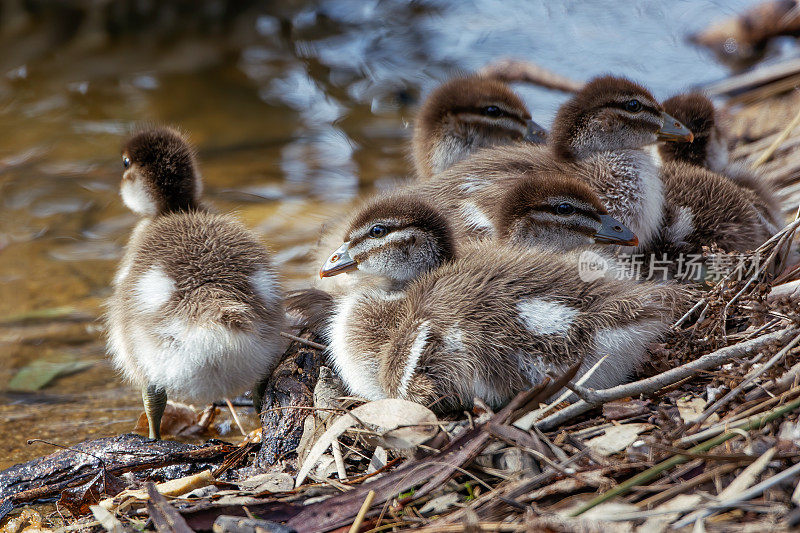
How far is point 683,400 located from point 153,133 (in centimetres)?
293

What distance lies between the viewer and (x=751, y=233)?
4031 millimetres

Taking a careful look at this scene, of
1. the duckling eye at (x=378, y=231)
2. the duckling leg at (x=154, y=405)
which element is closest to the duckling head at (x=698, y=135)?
the duckling eye at (x=378, y=231)

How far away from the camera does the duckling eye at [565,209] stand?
142 inches

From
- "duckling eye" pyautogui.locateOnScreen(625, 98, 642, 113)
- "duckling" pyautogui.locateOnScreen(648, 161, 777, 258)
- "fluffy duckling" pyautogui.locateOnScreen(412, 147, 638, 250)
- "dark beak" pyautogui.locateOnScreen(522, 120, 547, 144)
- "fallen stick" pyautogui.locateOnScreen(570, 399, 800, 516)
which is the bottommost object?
"fallen stick" pyautogui.locateOnScreen(570, 399, 800, 516)

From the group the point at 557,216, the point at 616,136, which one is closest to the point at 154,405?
the point at 557,216

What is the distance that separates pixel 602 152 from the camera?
4.19 meters

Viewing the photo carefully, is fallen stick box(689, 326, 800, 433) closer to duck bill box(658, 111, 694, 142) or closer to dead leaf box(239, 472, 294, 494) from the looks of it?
dead leaf box(239, 472, 294, 494)

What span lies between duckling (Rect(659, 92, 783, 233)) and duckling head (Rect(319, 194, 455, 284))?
181 cm

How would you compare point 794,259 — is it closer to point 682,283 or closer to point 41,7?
point 682,283

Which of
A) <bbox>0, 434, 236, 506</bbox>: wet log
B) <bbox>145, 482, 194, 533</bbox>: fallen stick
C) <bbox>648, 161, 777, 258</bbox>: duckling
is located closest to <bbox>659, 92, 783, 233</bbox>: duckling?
<bbox>648, 161, 777, 258</bbox>: duckling

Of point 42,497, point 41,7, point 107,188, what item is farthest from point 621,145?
point 41,7

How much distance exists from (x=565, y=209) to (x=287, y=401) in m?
1.47

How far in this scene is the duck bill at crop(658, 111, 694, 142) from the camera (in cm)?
420

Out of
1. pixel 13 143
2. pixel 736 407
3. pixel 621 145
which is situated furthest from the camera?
pixel 13 143
